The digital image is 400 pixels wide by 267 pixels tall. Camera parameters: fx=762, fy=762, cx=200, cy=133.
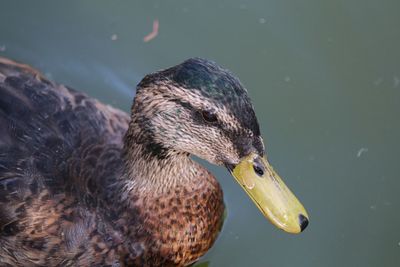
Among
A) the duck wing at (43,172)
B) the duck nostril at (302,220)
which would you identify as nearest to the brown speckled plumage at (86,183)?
the duck wing at (43,172)

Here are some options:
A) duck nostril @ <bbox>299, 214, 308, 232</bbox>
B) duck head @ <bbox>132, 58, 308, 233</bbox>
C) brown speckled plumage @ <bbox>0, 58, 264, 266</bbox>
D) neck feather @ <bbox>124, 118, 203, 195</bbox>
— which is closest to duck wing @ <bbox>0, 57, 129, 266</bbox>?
brown speckled plumage @ <bbox>0, 58, 264, 266</bbox>

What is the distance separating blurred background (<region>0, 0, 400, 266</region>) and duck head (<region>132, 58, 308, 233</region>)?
117 cm

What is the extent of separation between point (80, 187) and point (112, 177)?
0.59 feet

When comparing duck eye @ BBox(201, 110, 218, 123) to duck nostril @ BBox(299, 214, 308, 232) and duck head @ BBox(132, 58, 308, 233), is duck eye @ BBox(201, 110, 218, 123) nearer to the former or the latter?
duck head @ BBox(132, 58, 308, 233)

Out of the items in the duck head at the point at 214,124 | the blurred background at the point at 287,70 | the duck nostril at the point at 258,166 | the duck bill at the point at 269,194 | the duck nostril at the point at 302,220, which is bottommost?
the duck nostril at the point at 302,220

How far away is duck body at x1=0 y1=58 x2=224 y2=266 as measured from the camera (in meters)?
3.92

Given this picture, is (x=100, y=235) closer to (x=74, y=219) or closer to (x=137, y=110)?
(x=74, y=219)

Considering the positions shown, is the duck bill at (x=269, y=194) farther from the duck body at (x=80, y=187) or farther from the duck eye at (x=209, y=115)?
the duck body at (x=80, y=187)

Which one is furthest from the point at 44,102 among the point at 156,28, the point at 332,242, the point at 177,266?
the point at 332,242

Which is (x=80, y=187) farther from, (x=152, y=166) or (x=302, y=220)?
(x=302, y=220)

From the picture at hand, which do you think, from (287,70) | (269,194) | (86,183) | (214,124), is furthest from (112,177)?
(287,70)

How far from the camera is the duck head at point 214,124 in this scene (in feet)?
11.2

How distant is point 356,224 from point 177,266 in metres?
1.21

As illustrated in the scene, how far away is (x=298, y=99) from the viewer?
207 inches
